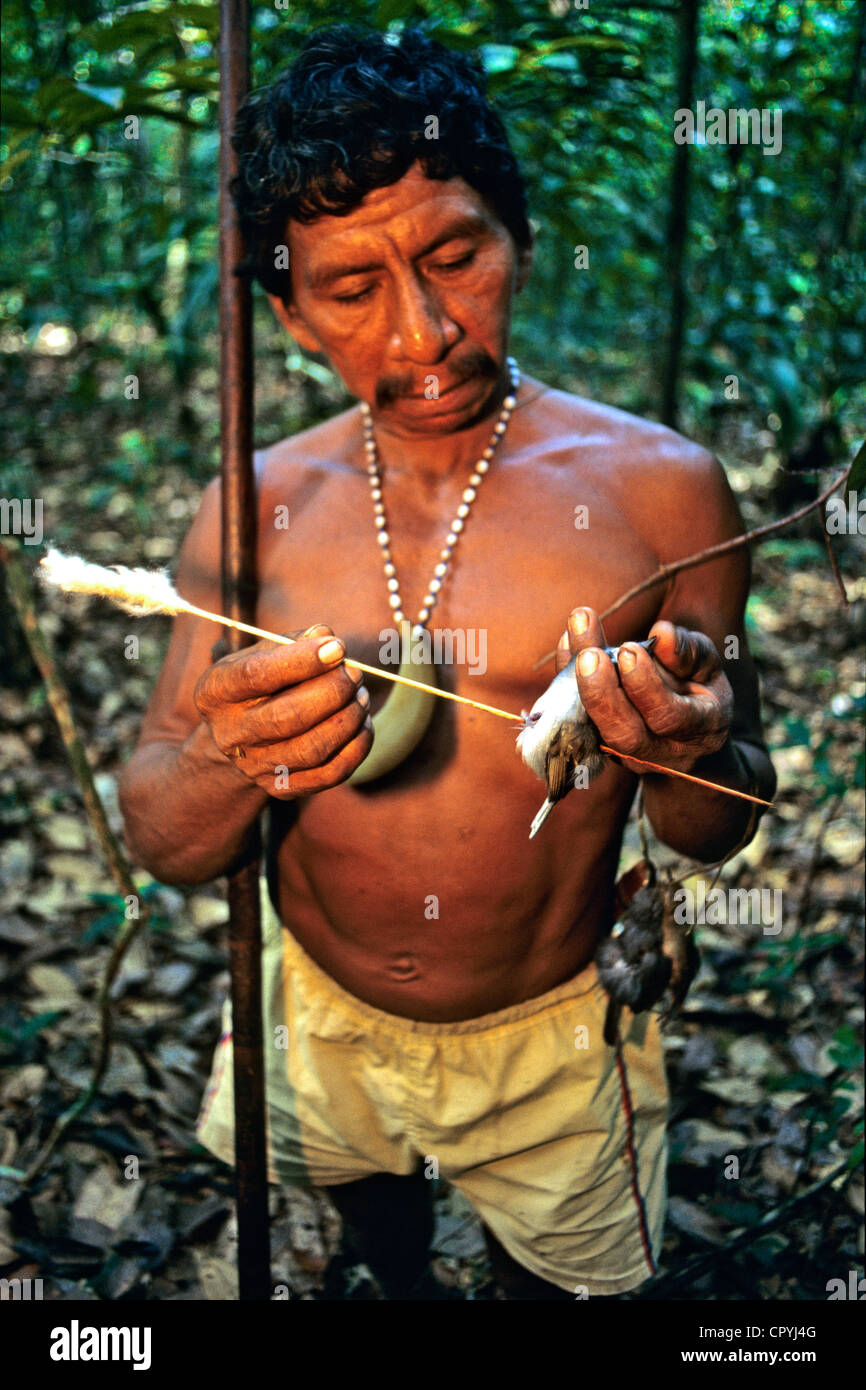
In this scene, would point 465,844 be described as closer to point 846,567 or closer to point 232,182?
point 232,182

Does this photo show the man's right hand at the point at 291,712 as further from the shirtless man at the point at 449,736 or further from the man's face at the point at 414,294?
the man's face at the point at 414,294

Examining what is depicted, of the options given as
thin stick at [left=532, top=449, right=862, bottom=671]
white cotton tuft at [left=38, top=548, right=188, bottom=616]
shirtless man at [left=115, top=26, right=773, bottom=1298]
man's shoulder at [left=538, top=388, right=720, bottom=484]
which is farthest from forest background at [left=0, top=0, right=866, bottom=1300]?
white cotton tuft at [left=38, top=548, right=188, bottom=616]

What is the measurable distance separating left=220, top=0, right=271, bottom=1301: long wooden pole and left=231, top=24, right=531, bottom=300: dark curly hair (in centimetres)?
4

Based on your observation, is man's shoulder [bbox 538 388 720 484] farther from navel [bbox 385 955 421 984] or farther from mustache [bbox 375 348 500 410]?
navel [bbox 385 955 421 984]

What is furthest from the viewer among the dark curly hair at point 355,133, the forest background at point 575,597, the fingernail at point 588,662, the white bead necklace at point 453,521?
the forest background at point 575,597

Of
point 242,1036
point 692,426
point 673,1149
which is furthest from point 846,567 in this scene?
point 242,1036

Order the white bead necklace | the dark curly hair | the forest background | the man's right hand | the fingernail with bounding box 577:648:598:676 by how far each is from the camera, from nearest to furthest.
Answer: the fingernail with bounding box 577:648:598:676 → the man's right hand → the dark curly hair → the white bead necklace → the forest background

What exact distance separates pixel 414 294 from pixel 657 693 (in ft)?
2.23

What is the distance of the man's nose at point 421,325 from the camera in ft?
4.86

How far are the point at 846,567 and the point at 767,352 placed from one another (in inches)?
40.4

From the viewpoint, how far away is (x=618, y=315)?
17.8 feet

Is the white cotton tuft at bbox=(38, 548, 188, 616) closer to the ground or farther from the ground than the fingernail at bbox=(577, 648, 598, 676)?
farther from the ground

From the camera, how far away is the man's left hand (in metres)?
1.09

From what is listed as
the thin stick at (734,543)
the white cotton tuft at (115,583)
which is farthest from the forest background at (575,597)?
the white cotton tuft at (115,583)
